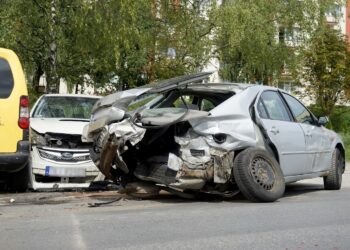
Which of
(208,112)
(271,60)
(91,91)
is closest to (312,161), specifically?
(208,112)

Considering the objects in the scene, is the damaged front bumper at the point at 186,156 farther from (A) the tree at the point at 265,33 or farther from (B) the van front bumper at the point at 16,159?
(A) the tree at the point at 265,33

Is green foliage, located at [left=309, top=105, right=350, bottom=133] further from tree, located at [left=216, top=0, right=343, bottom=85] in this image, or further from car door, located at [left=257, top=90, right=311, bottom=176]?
car door, located at [left=257, top=90, right=311, bottom=176]

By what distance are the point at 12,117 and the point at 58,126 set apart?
1.12 meters

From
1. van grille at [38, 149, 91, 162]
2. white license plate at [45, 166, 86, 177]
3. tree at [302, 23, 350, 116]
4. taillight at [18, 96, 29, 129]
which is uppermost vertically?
tree at [302, 23, 350, 116]

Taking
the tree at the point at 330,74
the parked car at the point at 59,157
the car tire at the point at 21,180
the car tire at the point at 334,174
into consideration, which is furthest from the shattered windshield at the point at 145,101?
the tree at the point at 330,74

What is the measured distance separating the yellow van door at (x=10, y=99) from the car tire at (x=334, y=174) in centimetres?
514

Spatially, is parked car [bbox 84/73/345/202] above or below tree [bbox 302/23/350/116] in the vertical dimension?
below

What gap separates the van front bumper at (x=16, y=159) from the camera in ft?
26.1

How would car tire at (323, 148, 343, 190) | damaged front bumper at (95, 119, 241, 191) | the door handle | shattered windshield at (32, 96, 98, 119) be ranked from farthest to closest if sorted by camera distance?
shattered windshield at (32, 96, 98, 119)
car tire at (323, 148, 343, 190)
the door handle
damaged front bumper at (95, 119, 241, 191)

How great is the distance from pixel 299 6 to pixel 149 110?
15.0m

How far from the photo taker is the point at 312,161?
9250 millimetres

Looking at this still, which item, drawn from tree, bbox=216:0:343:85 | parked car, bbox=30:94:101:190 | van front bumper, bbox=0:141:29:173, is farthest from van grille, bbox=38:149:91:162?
tree, bbox=216:0:343:85

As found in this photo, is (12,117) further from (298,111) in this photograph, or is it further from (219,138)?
(298,111)

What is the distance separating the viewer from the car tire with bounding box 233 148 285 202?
7.68 metres
